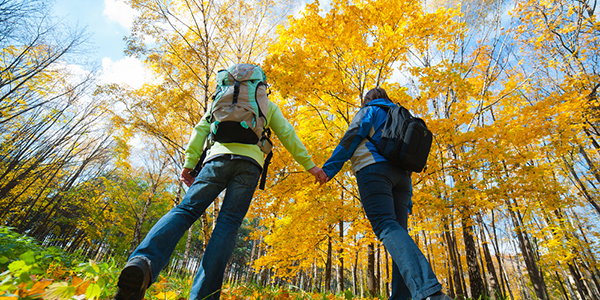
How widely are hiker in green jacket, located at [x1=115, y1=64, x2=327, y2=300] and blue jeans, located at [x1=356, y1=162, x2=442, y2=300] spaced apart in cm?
42

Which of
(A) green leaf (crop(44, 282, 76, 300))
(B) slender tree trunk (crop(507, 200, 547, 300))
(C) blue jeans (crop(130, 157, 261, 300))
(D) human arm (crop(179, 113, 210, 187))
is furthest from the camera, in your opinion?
(B) slender tree trunk (crop(507, 200, 547, 300))

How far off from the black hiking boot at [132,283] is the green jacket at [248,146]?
80cm

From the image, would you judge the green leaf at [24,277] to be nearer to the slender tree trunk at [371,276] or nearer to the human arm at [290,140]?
the human arm at [290,140]

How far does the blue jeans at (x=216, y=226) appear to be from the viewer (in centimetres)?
116

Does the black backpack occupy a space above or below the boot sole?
above

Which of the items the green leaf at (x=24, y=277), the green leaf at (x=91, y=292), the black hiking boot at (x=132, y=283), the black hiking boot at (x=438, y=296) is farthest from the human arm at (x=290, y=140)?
the green leaf at (x=24, y=277)

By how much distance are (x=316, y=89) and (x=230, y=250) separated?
3960 millimetres

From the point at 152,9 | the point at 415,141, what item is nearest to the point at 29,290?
the point at 415,141

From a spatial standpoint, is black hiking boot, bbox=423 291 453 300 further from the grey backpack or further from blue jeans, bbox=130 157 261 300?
the grey backpack

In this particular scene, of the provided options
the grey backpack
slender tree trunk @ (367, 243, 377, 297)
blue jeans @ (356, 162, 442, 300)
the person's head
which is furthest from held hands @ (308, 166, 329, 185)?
slender tree trunk @ (367, 243, 377, 297)

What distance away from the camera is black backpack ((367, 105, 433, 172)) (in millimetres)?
1742

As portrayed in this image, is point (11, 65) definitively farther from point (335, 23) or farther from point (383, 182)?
point (383, 182)

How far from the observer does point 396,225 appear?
1.54 m

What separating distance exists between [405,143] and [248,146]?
1185 millimetres
